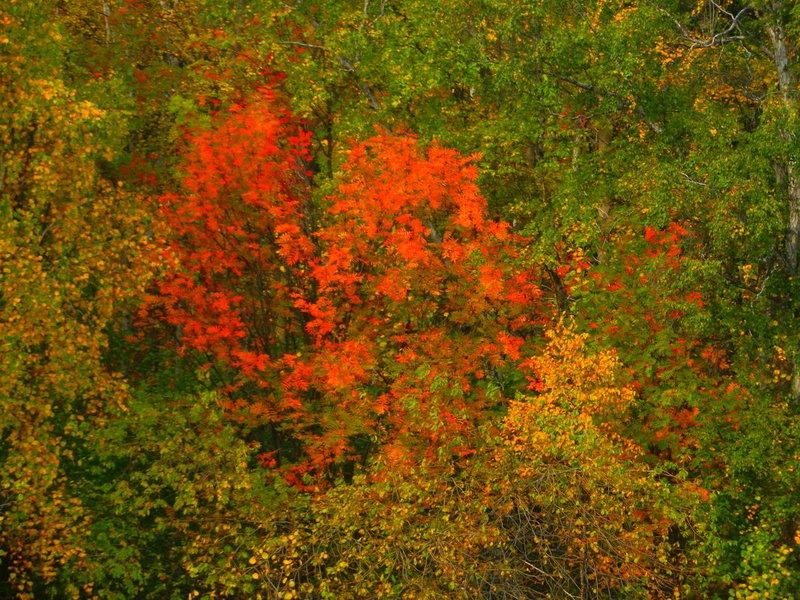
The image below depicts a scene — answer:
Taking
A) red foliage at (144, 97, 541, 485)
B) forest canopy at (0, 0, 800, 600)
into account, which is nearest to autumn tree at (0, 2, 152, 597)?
forest canopy at (0, 0, 800, 600)

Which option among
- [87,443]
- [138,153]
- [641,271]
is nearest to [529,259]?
[641,271]

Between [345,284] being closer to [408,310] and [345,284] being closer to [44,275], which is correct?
[408,310]

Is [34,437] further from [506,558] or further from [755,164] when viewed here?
[755,164]

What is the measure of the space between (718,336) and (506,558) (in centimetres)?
975

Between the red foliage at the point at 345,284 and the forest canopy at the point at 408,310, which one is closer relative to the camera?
the forest canopy at the point at 408,310

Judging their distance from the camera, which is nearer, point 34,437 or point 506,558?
point 506,558

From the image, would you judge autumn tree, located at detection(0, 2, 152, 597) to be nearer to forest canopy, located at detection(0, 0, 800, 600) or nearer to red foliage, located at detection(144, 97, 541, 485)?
forest canopy, located at detection(0, 0, 800, 600)

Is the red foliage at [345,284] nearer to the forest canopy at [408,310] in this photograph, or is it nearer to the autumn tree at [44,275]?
the forest canopy at [408,310]

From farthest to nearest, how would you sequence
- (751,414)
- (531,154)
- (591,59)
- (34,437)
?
(531,154) → (591,59) → (751,414) → (34,437)

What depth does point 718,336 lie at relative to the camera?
2223cm

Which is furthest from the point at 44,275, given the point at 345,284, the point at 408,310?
the point at 408,310

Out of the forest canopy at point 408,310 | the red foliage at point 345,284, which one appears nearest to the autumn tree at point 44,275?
the forest canopy at point 408,310

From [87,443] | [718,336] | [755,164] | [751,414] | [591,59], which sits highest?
[591,59]

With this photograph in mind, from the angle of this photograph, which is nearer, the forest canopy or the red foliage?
the forest canopy
